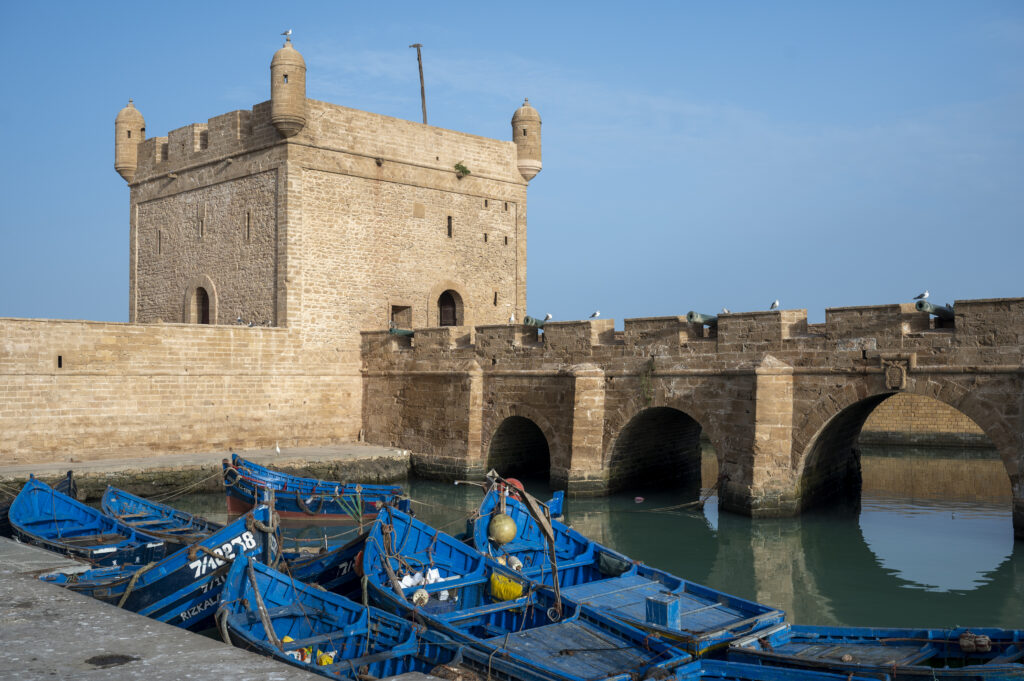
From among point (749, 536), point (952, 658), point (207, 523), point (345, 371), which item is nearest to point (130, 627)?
point (952, 658)

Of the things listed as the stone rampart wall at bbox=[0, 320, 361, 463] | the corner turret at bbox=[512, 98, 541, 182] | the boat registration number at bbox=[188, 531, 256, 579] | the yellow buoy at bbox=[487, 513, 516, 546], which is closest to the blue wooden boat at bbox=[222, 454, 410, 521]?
the stone rampart wall at bbox=[0, 320, 361, 463]

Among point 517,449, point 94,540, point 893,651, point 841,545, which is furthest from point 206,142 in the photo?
point 893,651

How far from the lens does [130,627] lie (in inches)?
244

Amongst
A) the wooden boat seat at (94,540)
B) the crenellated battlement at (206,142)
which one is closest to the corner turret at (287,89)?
the crenellated battlement at (206,142)

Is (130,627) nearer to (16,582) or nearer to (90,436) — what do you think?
(16,582)

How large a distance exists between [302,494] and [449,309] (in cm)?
1110

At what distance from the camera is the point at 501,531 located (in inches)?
444

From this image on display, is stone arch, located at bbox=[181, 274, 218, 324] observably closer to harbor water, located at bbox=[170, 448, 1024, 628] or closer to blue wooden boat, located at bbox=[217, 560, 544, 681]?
harbor water, located at bbox=[170, 448, 1024, 628]

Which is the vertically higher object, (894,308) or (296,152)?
(296,152)

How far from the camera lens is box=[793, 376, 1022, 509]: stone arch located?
1415 centimetres

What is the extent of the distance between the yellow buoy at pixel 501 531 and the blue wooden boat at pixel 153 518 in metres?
4.24

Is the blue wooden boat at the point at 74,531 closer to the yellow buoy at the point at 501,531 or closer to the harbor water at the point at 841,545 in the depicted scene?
the harbor water at the point at 841,545

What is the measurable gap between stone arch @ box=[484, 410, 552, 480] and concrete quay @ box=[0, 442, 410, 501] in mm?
2282

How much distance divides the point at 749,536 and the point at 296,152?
14.0 m
